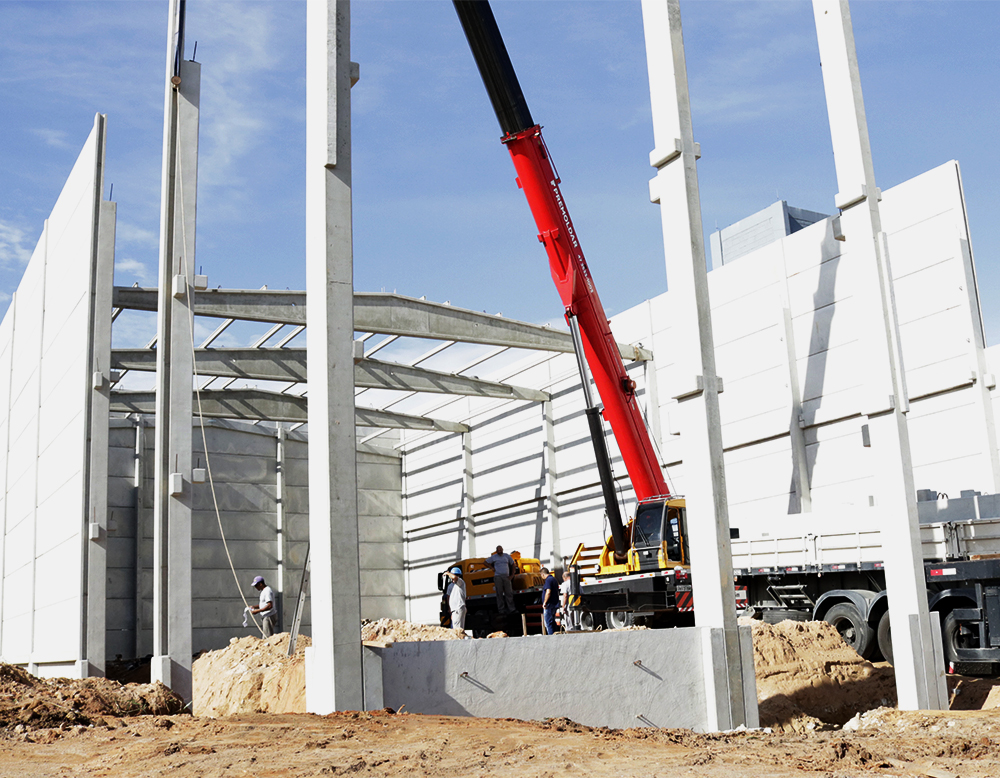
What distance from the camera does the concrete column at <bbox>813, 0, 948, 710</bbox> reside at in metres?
11.2

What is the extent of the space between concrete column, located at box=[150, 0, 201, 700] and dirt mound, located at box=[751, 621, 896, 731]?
8.44 m

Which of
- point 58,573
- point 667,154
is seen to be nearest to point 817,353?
point 667,154

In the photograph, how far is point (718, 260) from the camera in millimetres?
58500

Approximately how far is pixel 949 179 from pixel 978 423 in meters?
4.77

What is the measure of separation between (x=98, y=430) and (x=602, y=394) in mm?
9373

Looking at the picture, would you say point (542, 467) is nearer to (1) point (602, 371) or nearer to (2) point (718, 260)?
(1) point (602, 371)

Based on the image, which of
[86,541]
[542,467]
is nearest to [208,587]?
[542,467]

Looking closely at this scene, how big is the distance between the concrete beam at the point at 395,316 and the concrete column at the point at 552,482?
4021 mm

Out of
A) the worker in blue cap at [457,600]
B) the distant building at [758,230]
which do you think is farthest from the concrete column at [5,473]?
the distant building at [758,230]

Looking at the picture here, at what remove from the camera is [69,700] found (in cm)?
973

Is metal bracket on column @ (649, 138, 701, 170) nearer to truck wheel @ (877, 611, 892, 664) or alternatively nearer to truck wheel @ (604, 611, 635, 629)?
truck wheel @ (877, 611, 892, 664)

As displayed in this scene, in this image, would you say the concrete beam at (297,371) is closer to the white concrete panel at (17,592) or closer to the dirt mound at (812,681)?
the white concrete panel at (17,592)

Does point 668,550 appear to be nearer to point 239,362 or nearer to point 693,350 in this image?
point 693,350

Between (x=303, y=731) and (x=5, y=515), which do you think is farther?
(x=5, y=515)
